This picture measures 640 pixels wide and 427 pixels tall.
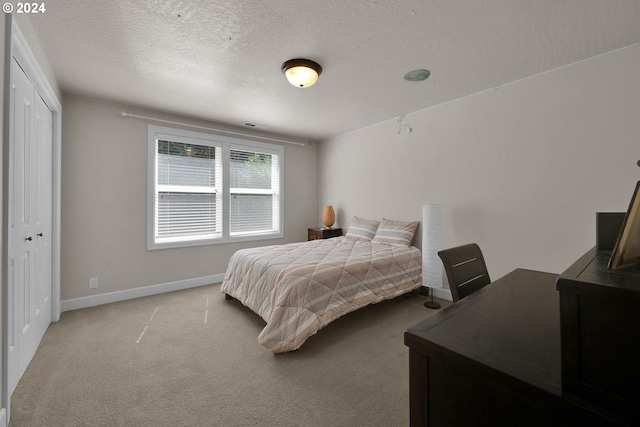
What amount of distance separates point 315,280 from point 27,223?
7.44 ft

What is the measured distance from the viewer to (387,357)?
82.3 inches

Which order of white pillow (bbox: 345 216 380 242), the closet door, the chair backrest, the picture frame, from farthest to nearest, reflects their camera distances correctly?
white pillow (bbox: 345 216 380 242)
the closet door
the chair backrest
the picture frame

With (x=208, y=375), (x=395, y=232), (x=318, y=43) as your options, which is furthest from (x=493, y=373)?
(x=395, y=232)

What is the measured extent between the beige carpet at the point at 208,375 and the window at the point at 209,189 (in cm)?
137

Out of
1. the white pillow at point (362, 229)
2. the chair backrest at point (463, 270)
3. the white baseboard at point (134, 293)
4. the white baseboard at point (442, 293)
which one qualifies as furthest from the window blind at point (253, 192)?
the chair backrest at point (463, 270)

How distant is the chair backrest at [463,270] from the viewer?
125 cm

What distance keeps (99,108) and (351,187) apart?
11.8 ft

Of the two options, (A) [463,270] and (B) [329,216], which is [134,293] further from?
(A) [463,270]

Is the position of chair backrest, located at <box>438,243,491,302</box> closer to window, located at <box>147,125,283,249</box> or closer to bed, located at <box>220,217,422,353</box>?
bed, located at <box>220,217,422,353</box>

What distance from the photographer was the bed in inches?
85.4

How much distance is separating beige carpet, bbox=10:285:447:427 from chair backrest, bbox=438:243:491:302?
84cm

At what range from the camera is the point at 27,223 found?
79.5 inches

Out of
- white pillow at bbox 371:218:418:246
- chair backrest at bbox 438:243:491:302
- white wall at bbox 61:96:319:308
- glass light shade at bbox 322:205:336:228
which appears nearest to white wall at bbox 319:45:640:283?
white pillow at bbox 371:218:418:246

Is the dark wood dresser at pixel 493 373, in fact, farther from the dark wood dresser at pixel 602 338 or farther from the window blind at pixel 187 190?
the window blind at pixel 187 190
